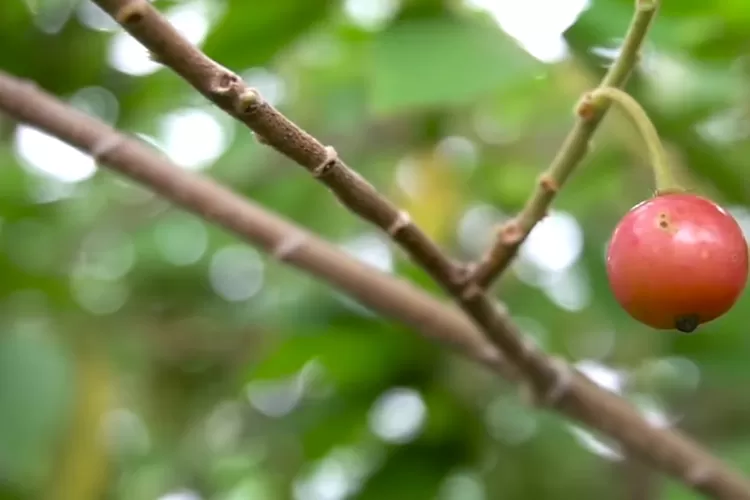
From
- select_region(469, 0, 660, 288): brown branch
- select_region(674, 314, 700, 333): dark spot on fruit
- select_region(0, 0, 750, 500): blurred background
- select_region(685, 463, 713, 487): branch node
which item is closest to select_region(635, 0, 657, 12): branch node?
select_region(469, 0, 660, 288): brown branch

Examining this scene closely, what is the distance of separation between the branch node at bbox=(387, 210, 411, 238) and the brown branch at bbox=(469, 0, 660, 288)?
62 millimetres

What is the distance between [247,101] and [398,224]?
132mm

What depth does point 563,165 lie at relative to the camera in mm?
440

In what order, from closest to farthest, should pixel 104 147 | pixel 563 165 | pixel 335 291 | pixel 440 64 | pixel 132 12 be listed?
pixel 132 12, pixel 563 165, pixel 104 147, pixel 440 64, pixel 335 291

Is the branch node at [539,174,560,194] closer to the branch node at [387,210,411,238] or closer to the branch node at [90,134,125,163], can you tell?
the branch node at [387,210,411,238]

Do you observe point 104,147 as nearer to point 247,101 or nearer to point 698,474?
point 247,101

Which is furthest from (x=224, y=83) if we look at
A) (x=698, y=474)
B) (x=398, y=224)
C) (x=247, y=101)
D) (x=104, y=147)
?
(x=698, y=474)

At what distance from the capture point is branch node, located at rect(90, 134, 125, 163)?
610mm

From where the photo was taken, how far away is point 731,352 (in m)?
0.82

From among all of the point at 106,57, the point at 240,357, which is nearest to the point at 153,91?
the point at 106,57

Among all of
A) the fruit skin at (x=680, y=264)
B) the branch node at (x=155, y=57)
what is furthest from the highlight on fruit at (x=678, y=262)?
the branch node at (x=155, y=57)

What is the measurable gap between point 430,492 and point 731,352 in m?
0.29

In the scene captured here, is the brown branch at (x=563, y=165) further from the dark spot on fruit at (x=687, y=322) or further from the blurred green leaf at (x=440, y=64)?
the blurred green leaf at (x=440, y=64)

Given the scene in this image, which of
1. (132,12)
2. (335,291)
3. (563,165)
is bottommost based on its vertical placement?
(132,12)
